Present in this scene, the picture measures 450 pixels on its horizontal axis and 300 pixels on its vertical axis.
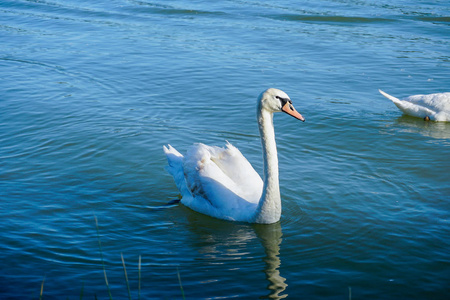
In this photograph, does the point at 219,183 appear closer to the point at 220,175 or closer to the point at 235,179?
the point at 220,175

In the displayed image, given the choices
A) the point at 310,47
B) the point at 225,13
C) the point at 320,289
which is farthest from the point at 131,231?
the point at 225,13

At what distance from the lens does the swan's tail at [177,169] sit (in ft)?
27.7

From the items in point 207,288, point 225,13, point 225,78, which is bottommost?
point 207,288

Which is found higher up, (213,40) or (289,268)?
(213,40)

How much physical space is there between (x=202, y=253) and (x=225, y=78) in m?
8.34

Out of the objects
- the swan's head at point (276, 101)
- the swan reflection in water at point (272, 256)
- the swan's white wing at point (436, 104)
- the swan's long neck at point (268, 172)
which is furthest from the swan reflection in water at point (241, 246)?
the swan's white wing at point (436, 104)

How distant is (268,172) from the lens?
7223 millimetres

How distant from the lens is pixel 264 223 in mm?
7418

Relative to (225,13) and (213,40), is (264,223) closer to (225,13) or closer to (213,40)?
(213,40)

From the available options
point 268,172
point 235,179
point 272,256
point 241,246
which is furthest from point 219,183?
point 272,256

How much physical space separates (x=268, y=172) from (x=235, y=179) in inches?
37.0

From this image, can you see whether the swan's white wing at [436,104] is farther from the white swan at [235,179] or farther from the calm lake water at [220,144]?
the white swan at [235,179]

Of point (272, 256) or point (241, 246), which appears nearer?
point (272, 256)

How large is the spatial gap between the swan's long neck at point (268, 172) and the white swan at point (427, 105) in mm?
5279
